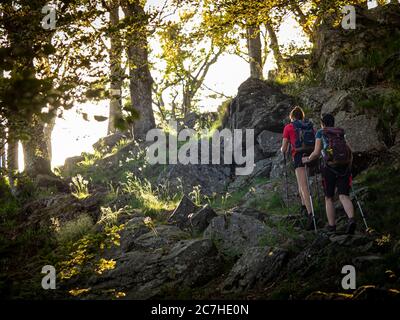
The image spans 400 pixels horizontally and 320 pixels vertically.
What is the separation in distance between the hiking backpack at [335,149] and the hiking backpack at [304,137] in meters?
1.07

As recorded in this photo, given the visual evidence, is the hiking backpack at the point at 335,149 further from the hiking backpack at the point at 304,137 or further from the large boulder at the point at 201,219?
the large boulder at the point at 201,219

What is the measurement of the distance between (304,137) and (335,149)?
1.33 meters

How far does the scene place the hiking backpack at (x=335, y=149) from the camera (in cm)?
942

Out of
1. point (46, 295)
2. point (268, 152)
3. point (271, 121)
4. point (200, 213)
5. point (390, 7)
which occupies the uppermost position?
point (390, 7)

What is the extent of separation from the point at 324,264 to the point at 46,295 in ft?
17.0

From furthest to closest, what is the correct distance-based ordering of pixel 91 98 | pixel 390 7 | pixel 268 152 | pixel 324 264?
pixel 390 7
pixel 268 152
pixel 324 264
pixel 91 98

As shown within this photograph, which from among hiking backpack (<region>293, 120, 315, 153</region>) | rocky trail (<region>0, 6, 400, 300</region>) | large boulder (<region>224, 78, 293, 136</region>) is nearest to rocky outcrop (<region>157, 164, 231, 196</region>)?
rocky trail (<region>0, 6, 400, 300</region>)

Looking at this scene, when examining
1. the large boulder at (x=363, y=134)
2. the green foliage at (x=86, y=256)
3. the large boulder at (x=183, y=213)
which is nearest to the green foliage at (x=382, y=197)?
the large boulder at (x=363, y=134)

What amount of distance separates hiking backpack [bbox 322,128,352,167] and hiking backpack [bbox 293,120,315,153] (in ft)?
3.52

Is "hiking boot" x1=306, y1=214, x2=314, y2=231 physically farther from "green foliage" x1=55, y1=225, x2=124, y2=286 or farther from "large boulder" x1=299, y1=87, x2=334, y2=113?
"large boulder" x1=299, y1=87, x2=334, y2=113

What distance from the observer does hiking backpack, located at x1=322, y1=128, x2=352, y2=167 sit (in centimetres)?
942
